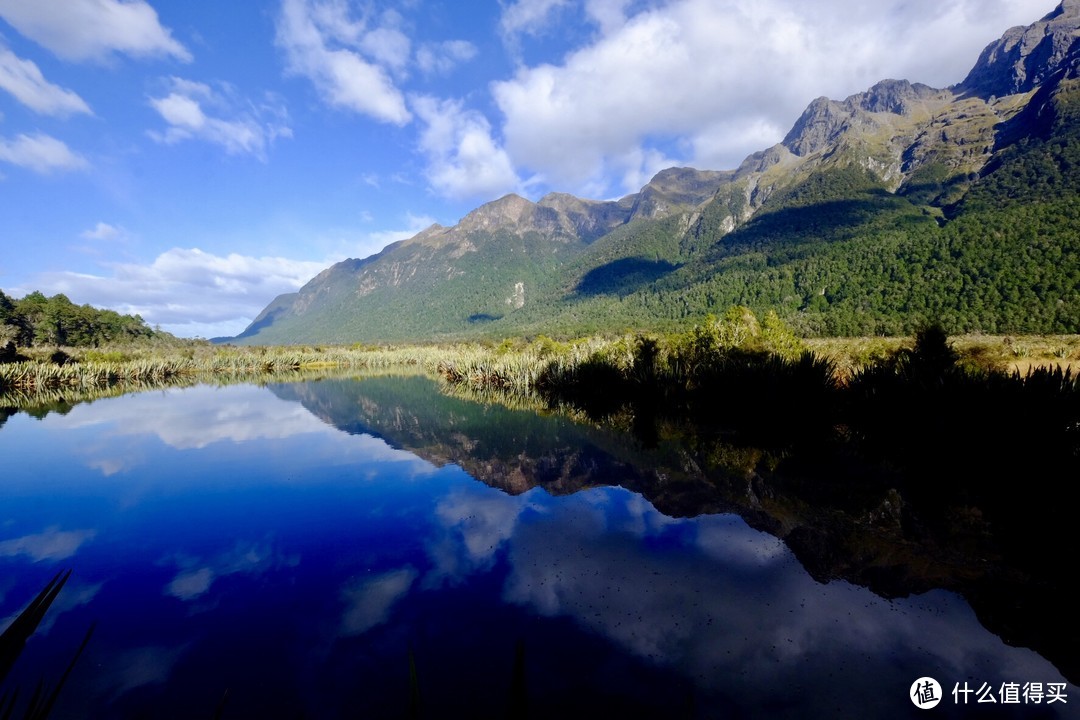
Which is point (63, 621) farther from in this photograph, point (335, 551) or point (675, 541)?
point (675, 541)

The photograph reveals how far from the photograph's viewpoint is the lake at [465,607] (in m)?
4.33

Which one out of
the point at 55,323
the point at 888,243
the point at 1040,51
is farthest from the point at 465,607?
the point at 1040,51

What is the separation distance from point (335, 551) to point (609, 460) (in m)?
6.69

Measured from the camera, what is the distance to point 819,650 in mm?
4781

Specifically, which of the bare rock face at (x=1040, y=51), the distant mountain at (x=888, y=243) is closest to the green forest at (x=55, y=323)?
the distant mountain at (x=888, y=243)

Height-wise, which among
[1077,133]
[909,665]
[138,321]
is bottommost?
[909,665]

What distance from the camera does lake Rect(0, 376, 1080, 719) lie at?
171 inches

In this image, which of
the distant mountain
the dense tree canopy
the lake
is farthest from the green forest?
the distant mountain

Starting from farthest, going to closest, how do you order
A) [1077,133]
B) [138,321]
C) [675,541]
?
[1077,133]
[138,321]
[675,541]

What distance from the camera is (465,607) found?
571 centimetres

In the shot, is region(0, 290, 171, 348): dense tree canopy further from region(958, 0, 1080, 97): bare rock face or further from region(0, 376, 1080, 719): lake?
region(958, 0, 1080, 97): bare rock face

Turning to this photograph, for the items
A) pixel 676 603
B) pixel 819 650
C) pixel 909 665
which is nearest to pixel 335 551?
pixel 676 603

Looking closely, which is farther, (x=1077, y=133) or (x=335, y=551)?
(x=1077, y=133)

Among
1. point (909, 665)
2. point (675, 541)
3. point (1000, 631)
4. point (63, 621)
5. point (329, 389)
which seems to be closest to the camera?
point (909, 665)
